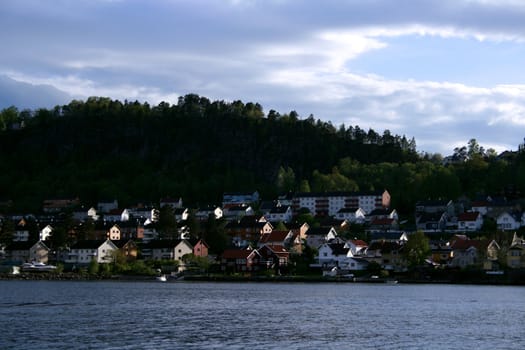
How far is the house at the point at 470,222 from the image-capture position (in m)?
98.7

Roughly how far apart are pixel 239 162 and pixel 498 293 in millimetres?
103973

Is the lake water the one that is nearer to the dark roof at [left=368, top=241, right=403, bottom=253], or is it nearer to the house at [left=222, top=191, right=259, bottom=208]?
Result: the dark roof at [left=368, top=241, right=403, bottom=253]

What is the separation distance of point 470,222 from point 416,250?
24.5 meters

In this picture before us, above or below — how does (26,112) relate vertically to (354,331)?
above

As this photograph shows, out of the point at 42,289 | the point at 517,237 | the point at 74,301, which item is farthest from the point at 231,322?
the point at 517,237

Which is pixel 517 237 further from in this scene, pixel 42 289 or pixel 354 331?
pixel 354 331

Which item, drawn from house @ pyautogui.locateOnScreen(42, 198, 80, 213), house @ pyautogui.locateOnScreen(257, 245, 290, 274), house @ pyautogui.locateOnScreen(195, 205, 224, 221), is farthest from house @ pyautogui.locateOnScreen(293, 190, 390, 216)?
house @ pyautogui.locateOnScreen(42, 198, 80, 213)

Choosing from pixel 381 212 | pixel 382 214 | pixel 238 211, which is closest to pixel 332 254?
pixel 382 214

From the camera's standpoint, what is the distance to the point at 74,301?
46.8 metres

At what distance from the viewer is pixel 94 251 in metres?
86.1

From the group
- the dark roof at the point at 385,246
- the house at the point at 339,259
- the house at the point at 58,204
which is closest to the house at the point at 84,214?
the house at the point at 58,204

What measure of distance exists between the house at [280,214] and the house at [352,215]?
6.44 metres

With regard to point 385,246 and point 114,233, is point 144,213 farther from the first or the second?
point 385,246

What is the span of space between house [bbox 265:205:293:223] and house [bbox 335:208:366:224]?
254 inches
